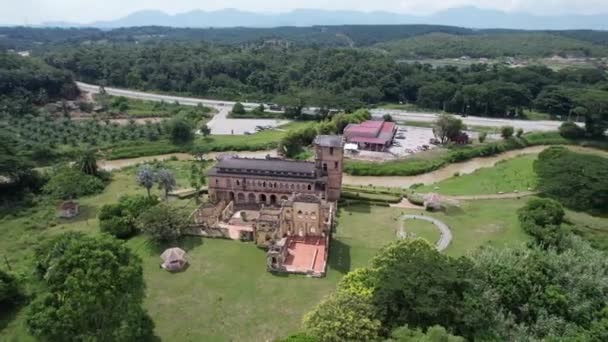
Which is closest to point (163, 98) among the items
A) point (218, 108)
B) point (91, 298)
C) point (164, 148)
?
point (218, 108)

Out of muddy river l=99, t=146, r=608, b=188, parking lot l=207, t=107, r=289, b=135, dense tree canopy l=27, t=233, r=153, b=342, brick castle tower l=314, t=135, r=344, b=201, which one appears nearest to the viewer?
dense tree canopy l=27, t=233, r=153, b=342

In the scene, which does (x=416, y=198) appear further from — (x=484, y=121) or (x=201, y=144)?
(x=484, y=121)

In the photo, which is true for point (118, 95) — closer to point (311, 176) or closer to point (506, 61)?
point (311, 176)

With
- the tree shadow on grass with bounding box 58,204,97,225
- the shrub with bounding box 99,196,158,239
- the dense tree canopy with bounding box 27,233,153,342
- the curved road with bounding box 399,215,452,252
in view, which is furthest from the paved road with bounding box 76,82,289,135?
the dense tree canopy with bounding box 27,233,153,342

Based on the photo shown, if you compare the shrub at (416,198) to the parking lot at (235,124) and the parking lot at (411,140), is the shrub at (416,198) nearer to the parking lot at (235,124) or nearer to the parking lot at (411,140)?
the parking lot at (411,140)

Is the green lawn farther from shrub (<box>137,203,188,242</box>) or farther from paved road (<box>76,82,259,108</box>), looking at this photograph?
paved road (<box>76,82,259,108</box>)

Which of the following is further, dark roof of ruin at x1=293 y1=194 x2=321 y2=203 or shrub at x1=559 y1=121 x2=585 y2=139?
shrub at x1=559 y1=121 x2=585 y2=139
